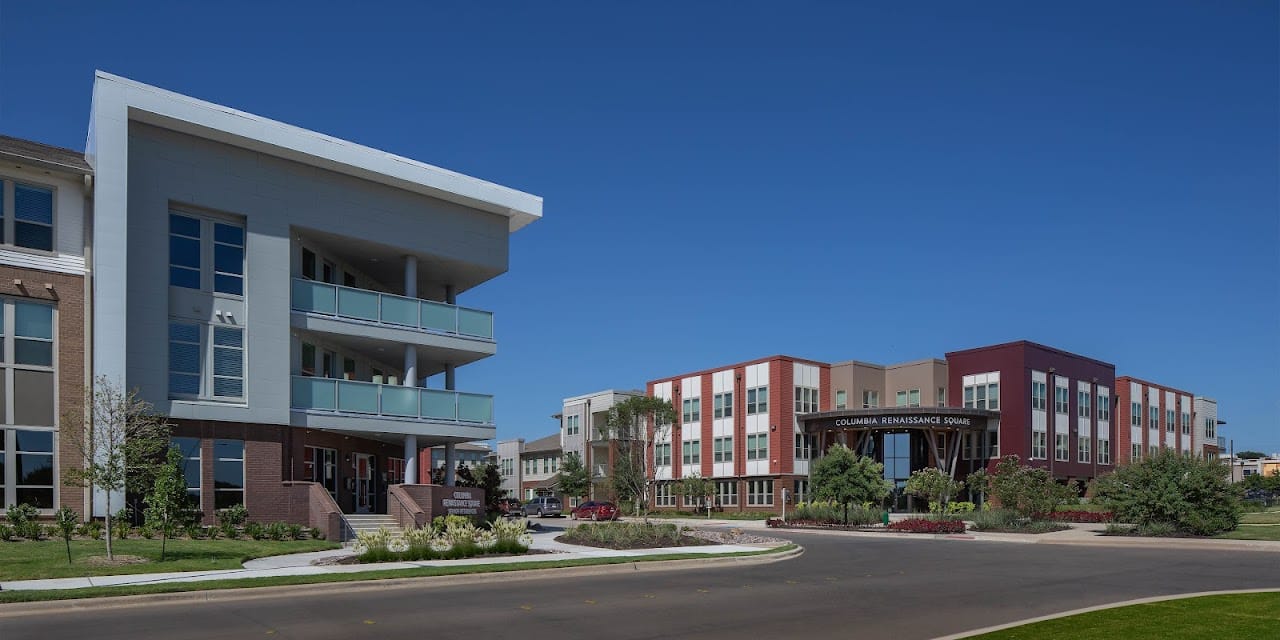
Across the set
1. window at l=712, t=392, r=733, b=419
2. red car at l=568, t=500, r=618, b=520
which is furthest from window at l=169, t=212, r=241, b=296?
window at l=712, t=392, r=733, b=419

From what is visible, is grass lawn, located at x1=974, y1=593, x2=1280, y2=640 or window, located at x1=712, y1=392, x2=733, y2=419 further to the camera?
window, located at x1=712, y1=392, x2=733, y2=419

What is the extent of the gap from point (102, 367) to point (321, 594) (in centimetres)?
1251

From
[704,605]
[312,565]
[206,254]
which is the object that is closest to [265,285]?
[206,254]

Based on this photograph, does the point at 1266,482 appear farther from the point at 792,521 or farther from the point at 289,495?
the point at 289,495

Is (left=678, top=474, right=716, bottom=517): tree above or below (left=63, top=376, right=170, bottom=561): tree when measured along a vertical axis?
below

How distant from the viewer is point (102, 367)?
84.8 feet

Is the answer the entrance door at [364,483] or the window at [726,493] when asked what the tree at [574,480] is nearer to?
the window at [726,493]

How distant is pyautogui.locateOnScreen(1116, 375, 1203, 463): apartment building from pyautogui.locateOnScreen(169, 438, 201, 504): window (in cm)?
6365

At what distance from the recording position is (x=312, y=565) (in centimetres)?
2159

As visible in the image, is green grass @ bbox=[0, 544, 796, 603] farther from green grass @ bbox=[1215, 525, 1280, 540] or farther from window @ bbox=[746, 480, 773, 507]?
window @ bbox=[746, 480, 773, 507]

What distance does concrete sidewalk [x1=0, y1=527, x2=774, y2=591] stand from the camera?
17.4m

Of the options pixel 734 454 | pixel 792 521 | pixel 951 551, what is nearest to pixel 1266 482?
pixel 734 454

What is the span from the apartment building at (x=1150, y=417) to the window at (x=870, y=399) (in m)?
17.8

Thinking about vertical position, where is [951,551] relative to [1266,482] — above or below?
above
